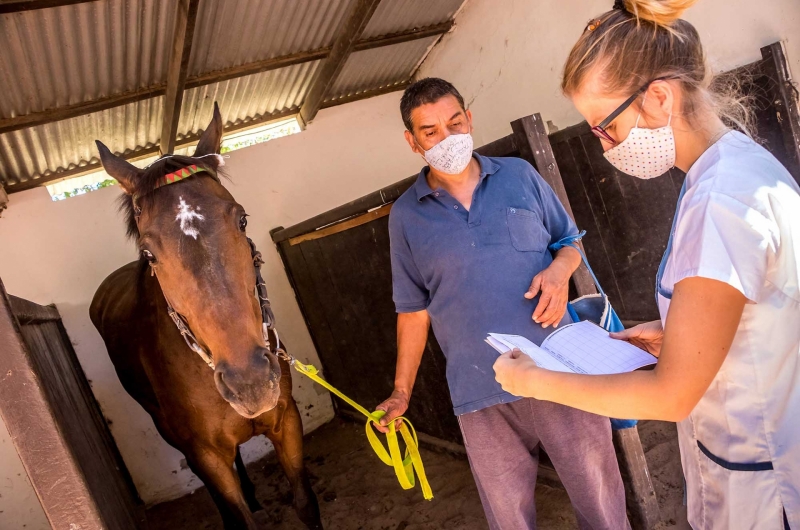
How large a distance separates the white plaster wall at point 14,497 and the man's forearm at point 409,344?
3231mm

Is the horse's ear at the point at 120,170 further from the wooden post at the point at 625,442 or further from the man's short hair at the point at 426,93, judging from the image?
the wooden post at the point at 625,442

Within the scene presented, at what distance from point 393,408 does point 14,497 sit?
3.37 metres

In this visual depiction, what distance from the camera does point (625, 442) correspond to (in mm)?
1938

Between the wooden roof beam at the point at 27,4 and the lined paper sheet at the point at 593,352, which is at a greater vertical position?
the wooden roof beam at the point at 27,4

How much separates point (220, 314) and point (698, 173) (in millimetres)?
1391

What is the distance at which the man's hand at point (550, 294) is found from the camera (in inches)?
58.2

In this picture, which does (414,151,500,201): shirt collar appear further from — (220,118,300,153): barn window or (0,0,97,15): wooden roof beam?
(220,118,300,153): barn window

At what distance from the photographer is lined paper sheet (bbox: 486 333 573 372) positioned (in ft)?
3.26

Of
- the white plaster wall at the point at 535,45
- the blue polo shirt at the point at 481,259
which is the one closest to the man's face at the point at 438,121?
the blue polo shirt at the point at 481,259

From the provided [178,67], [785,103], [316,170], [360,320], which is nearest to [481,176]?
[360,320]

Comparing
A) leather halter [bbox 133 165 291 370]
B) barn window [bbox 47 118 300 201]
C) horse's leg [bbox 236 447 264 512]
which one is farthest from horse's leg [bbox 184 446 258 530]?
barn window [bbox 47 118 300 201]

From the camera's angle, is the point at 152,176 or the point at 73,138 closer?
the point at 152,176

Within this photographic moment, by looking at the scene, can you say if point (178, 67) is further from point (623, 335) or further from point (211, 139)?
point (623, 335)

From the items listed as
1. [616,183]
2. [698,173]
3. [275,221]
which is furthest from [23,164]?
[698,173]
